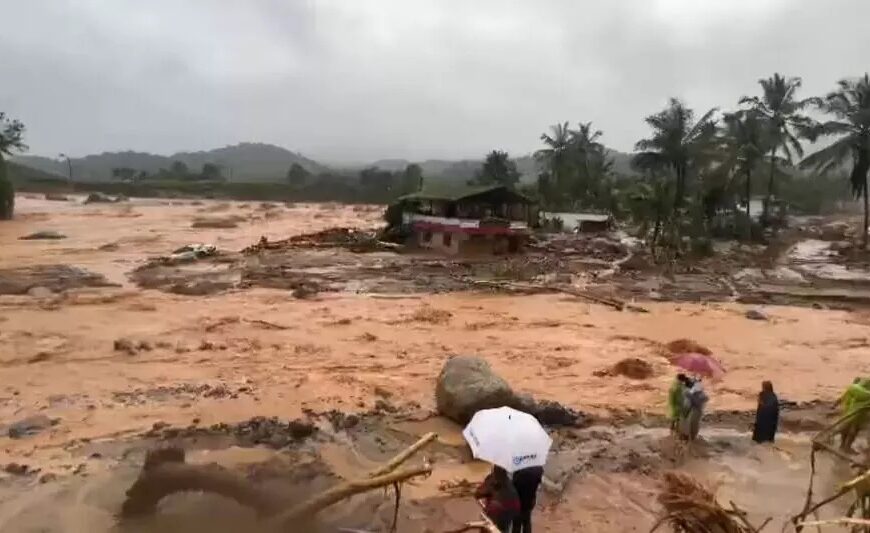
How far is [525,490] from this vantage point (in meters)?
6.76

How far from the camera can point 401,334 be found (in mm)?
18109

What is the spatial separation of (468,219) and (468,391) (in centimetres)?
2539

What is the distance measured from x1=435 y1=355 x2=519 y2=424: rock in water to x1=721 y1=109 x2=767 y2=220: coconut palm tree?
110 ft

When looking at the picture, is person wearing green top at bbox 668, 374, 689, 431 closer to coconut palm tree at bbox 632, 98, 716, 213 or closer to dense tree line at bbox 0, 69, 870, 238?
dense tree line at bbox 0, 69, 870, 238

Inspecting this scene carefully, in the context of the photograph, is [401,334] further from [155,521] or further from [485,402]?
[155,521]

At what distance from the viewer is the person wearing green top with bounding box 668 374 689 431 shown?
33.0 feet

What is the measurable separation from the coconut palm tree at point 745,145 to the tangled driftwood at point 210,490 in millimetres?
37543

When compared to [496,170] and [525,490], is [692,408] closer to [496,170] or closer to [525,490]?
[525,490]

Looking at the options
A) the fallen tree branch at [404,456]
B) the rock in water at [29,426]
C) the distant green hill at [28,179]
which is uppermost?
the distant green hill at [28,179]

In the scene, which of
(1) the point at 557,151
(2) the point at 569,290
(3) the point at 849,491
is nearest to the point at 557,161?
(1) the point at 557,151

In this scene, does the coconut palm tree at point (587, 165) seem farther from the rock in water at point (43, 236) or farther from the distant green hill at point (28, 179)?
the distant green hill at point (28, 179)

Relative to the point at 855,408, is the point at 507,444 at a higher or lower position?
lower

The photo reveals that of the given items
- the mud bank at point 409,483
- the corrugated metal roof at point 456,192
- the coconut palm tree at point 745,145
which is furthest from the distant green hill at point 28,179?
the mud bank at point 409,483

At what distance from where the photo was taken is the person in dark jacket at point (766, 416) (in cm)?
1040
